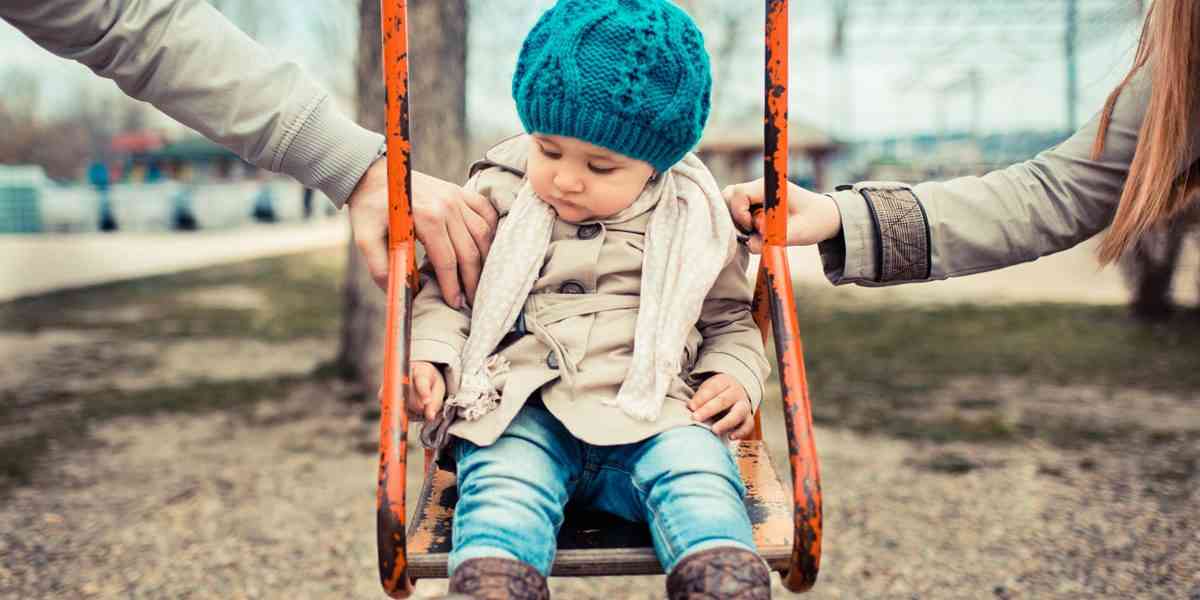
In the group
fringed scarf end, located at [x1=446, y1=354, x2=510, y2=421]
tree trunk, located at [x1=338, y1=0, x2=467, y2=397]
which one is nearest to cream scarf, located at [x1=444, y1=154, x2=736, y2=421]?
fringed scarf end, located at [x1=446, y1=354, x2=510, y2=421]

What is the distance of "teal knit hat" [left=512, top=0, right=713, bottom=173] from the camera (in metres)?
1.56

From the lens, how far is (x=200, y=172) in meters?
35.2

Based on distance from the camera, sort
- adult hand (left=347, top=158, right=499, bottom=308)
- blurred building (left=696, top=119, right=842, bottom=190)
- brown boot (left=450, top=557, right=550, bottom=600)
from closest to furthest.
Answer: brown boot (left=450, top=557, right=550, bottom=600) → adult hand (left=347, top=158, right=499, bottom=308) → blurred building (left=696, top=119, right=842, bottom=190)

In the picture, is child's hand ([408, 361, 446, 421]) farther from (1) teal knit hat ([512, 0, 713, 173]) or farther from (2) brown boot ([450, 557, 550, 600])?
(1) teal knit hat ([512, 0, 713, 173])

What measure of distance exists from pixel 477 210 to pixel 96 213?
19392 millimetres

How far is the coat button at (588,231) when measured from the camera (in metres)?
1.78

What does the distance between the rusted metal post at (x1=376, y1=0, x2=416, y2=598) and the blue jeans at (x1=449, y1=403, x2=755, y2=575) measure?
93 millimetres

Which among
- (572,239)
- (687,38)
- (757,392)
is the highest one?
(687,38)

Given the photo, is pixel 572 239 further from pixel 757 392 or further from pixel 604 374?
pixel 757 392

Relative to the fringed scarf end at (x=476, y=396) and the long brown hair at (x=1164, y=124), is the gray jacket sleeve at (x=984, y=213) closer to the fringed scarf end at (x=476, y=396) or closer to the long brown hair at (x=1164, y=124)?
the long brown hair at (x=1164, y=124)

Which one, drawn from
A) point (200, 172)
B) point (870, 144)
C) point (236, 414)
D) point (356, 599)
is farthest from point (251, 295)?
point (200, 172)

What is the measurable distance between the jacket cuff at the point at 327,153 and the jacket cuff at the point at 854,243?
0.83 meters

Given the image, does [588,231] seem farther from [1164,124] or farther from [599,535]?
[1164,124]

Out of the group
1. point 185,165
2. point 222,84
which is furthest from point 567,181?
point 185,165
